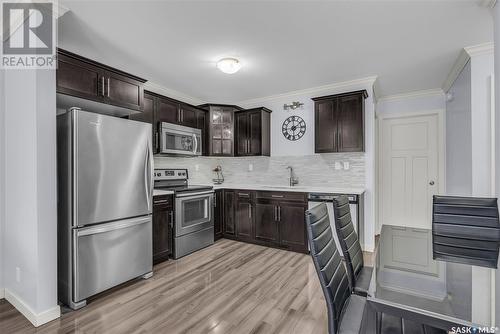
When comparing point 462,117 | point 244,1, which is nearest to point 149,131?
point 244,1

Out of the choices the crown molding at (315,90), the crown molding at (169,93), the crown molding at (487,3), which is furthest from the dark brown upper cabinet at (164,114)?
the crown molding at (487,3)

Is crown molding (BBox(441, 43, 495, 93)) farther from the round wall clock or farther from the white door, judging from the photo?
the round wall clock

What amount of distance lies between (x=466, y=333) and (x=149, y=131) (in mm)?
2838

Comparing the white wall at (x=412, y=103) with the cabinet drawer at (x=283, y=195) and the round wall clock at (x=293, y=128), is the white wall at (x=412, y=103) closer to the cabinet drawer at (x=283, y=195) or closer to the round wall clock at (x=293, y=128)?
the round wall clock at (x=293, y=128)

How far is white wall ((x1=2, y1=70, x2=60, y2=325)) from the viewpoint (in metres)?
1.93

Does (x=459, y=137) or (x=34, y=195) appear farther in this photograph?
(x=459, y=137)

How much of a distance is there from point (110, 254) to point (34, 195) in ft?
2.70

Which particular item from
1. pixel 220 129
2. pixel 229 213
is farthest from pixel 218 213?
pixel 220 129

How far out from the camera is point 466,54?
2.79m

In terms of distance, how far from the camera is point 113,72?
103 inches

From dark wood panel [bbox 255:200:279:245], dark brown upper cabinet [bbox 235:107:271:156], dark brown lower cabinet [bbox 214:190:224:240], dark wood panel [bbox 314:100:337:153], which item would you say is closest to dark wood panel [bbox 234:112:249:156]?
dark brown upper cabinet [bbox 235:107:271:156]

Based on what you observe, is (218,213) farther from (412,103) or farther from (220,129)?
(412,103)

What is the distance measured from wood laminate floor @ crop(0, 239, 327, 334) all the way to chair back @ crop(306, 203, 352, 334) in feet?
2.91

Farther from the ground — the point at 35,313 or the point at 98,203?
the point at 98,203
